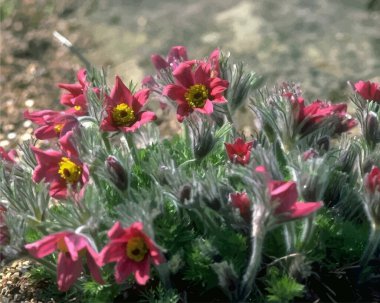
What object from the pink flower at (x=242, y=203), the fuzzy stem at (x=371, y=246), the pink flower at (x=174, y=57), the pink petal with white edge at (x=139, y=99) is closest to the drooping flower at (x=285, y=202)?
the pink flower at (x=242, y=203)

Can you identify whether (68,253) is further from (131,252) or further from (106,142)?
(106,142)

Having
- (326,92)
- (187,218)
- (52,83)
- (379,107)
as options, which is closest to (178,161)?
(187,218)

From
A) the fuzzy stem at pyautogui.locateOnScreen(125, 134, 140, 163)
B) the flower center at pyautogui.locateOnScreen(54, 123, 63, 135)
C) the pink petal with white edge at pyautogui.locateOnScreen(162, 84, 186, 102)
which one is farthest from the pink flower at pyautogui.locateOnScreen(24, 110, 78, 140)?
the pink petal with white edge at pyautogui.locateOnScreen(162, 84, 186, 102)

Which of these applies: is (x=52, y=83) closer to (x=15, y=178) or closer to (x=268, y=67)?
(x=268, y=67)

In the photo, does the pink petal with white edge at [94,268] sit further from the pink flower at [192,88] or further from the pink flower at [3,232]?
the pink flower at [192,88]

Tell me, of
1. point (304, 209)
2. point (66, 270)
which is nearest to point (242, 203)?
point (304, 209)

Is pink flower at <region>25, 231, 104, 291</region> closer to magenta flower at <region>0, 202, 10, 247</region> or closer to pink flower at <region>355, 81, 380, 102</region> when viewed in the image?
magenta flower at <region>0, 202, 10, 247</region>
